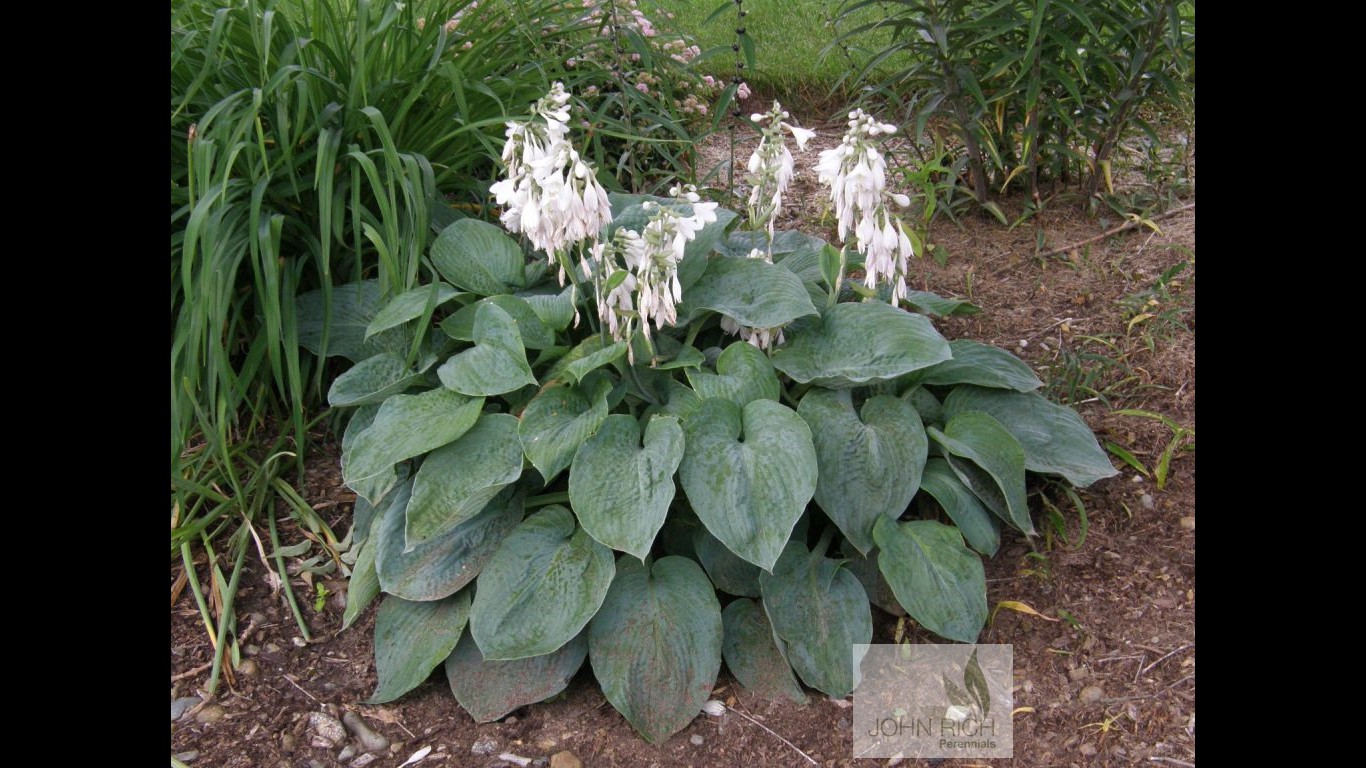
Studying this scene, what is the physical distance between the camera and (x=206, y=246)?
2793 millimetres

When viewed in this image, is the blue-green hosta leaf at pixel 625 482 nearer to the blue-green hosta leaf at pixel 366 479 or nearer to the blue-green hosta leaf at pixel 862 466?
the blue-green hosta leaf at pixel 862 466

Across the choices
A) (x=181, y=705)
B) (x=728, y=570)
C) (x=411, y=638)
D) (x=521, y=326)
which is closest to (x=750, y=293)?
(x=521, y=326)

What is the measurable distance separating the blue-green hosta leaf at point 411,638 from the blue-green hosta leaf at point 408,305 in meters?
0.72

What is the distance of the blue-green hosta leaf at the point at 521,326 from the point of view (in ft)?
9.28

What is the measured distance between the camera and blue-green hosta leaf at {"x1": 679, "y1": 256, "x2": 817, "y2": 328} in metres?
2.74

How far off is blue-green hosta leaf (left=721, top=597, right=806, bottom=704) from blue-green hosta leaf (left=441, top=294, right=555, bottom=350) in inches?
33.7

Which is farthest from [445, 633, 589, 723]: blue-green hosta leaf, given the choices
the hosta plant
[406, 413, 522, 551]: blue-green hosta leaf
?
[406, 413, 522, 551]: blue-green hosta leaf

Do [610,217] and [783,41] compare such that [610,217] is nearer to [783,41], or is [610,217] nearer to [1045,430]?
[1045,430]

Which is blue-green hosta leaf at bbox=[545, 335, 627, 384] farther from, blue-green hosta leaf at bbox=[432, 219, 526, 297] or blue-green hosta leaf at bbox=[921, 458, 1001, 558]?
blue-green hosta leaf at bbox=[921, 458, 1001, 558]

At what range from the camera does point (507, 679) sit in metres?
2.51

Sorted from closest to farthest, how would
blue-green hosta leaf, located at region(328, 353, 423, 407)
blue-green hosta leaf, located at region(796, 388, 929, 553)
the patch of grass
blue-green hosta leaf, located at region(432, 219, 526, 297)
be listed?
1. blue-green hosta leaf, located at region(796, 388, 929, 553)
2. blue-green hosta leaf, located at region(328, 353, 423, 407)
3. blue-green hosta leaf, located at region(432, 219, 526, 297)
4. the patch of grass

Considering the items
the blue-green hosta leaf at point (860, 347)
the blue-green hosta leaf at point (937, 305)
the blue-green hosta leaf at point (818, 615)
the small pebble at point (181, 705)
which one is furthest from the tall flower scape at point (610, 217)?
the small pebble at point (181, 705)

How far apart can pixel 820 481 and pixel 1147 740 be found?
0.91 metres

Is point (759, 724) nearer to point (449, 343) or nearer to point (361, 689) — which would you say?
point (361, 689)
